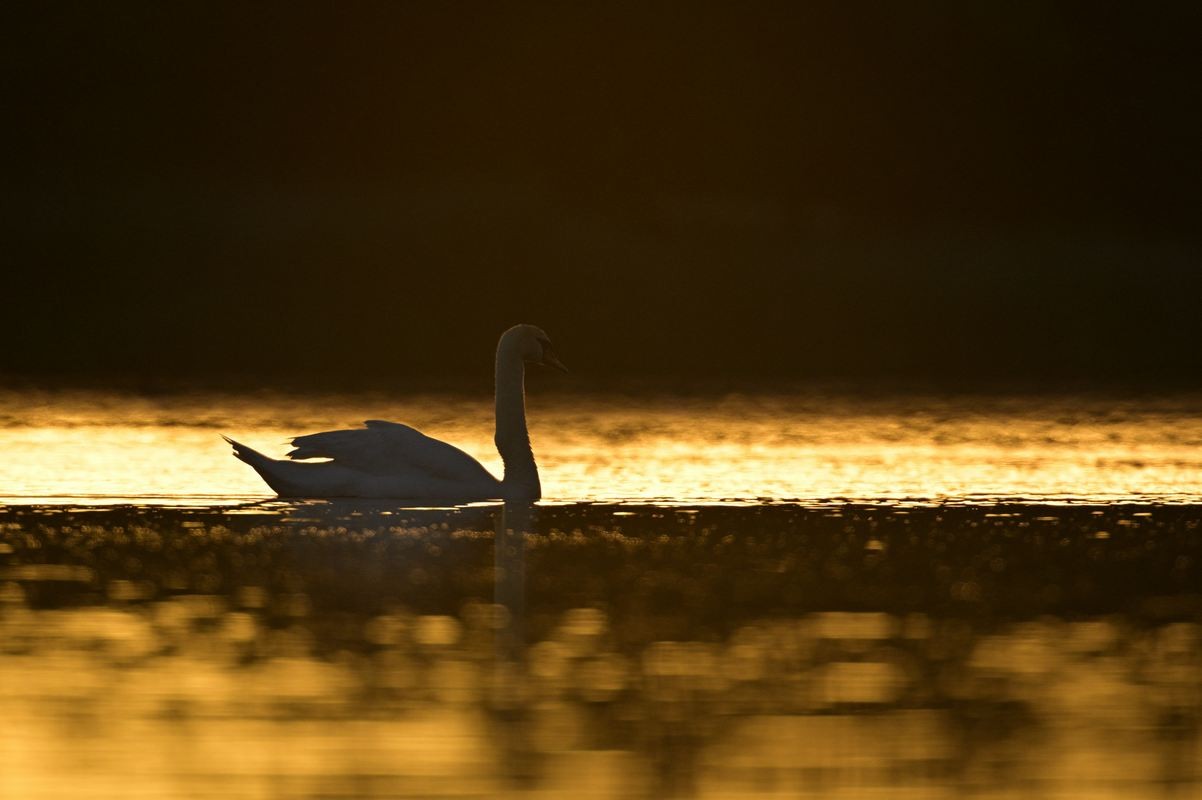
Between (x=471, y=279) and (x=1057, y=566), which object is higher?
(x=471, y=279)

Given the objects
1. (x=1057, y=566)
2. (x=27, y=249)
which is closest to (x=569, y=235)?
(x=27, y=249)

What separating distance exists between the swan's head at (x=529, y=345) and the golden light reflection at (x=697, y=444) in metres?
0.78

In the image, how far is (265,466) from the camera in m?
15.6

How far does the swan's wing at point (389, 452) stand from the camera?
1562cm

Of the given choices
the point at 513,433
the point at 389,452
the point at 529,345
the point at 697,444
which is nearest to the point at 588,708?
the point at 389,452

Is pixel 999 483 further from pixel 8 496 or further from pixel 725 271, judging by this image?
pixel 725 271

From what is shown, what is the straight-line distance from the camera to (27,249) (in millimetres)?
43562

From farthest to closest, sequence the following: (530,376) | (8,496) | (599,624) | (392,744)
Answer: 1. (530,376)
2. (8,496)
3. (599,624)
4. (392,744)

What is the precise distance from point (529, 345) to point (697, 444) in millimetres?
3185

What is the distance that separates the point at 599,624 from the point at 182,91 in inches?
1648

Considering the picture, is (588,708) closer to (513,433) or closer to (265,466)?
(265,466)

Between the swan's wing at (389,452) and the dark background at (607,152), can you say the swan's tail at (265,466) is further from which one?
the dark background at (607,152)

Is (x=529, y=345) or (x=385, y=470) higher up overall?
(x=529, y=345)

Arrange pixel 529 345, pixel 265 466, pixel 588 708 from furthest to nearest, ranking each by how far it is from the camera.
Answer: pixel 529 345 → pixel 265 466 → pixel 588 708
